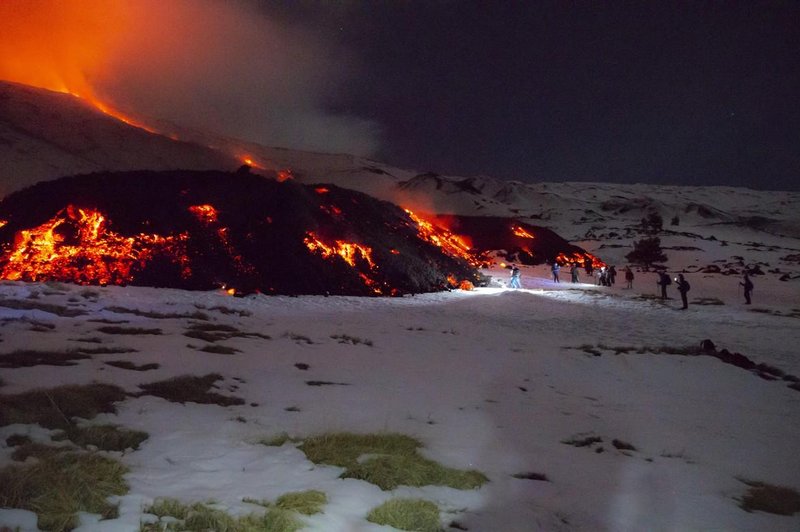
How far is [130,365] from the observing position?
9.01m

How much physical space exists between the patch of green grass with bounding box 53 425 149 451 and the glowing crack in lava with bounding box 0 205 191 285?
18742mm

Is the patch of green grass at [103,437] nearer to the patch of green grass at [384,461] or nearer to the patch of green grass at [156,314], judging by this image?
the patch of green grass at [384,461]

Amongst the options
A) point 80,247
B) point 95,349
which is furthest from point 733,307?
point 80,247

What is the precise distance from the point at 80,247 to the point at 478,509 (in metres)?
25.4

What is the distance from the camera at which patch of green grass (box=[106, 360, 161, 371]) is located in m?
8.87

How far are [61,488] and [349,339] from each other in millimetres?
9860

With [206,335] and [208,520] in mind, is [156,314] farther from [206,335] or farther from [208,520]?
[208,520]

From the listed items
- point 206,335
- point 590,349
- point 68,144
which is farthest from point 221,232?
point 590,349

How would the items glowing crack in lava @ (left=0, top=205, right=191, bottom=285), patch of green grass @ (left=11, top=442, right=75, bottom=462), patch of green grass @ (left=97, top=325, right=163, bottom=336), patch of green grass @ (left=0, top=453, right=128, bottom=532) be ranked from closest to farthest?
1. patch of green grass @ (left=0, top=453, right=128, bottom=532)
2. patch of green grass @ (left=11, top=442, right=75, bottom=462)
3. patch of green grass @ (left=97, top=325, right=163, bottom=336)
4. glowing crack in lava @ (left=0, top=205, right=191, bottom=285)

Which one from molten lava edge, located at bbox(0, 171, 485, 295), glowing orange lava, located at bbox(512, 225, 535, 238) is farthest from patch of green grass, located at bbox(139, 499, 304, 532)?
glowing orange lava, located at bbox(512, 225, 535, 238)

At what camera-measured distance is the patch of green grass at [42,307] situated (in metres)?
13.8

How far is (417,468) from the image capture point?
225 inches

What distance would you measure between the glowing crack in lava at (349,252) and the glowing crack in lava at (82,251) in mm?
6928

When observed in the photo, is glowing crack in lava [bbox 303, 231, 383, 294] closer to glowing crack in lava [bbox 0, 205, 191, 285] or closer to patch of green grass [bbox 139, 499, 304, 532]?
glowing crack in lava [bbox 0, 205, 191, 285]
